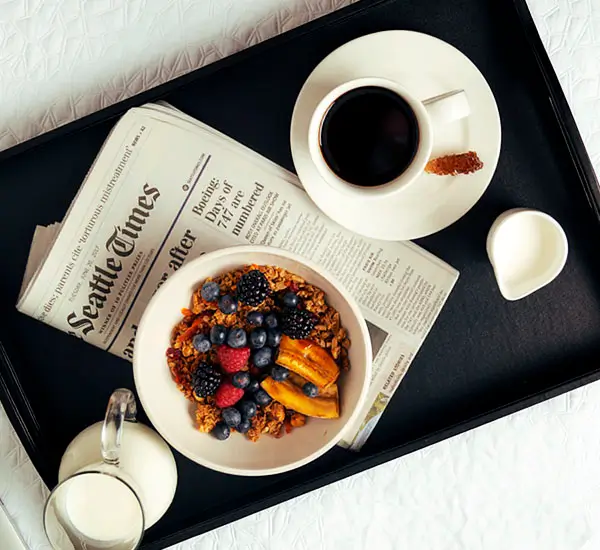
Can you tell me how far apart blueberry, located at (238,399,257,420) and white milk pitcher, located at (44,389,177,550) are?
0.38ft

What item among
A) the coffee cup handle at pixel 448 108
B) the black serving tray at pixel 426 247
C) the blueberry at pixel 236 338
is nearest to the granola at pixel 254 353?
the blueberry at pixel 236 338

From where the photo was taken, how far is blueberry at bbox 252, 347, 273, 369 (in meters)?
0.87

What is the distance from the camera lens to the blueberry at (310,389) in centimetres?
86

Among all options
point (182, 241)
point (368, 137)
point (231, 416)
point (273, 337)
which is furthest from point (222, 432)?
point (368, 137)

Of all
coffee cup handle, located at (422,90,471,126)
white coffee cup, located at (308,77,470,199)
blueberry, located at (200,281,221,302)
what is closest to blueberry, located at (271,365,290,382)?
blueberry, located at (200,281,221,302)

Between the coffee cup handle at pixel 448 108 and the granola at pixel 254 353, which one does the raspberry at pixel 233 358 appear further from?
the coffee cup handle at pixel 448 108

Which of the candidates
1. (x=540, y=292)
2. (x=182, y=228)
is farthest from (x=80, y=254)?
(x=540, y=292)

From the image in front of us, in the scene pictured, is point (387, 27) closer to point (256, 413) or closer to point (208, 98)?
point (208, 98)

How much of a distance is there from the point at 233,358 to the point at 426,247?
0.28m

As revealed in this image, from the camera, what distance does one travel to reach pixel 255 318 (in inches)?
33.9

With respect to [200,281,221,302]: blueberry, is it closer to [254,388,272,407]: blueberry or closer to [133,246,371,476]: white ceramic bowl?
[133,246,371,476]: white ceramic bowl

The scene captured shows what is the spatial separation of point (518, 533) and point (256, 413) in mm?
452

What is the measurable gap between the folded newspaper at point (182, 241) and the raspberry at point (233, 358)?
14cm

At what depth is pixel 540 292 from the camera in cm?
93
